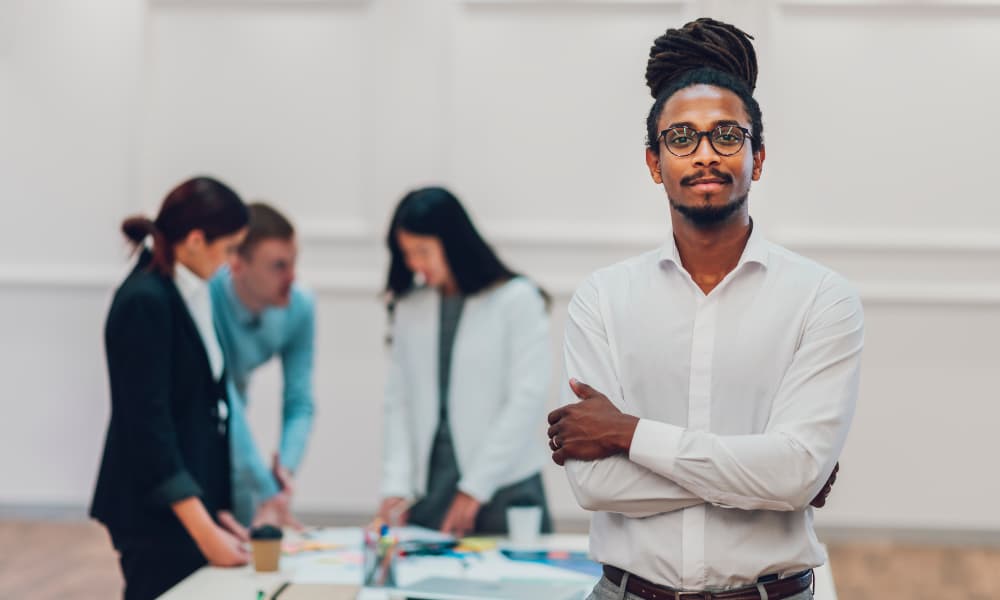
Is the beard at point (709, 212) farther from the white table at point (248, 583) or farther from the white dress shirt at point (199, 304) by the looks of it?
the white dress shirt at point (199, 304)

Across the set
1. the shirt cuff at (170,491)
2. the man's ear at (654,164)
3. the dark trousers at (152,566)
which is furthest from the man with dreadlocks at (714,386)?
the dark trousers at (152,566)

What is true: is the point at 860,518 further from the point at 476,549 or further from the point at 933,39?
the point at 476,549

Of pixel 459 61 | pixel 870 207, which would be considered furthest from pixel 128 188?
pixel 870 207

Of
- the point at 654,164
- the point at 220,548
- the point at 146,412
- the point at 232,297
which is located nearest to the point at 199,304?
the point at 146,412

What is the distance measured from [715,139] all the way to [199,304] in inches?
60.5

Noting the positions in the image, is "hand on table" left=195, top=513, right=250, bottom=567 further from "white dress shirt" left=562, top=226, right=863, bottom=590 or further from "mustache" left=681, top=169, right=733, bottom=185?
"mustache" left=681, top=169, right=733, bottom=185

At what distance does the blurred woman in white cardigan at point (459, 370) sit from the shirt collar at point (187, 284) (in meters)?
0.73

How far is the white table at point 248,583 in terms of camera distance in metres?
2.54

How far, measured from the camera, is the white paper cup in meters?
3.03

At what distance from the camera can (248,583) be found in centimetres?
266

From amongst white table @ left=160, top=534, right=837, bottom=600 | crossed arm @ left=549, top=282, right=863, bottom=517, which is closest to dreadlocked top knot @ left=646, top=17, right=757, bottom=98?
crossed arm @ left=549, top=282, right=863, bottom=517

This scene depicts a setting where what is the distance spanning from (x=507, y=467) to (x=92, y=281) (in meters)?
3.30

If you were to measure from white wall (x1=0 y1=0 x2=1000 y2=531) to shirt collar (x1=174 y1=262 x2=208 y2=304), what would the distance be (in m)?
2.94

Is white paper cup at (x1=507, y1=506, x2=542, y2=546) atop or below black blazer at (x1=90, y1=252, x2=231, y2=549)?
below
